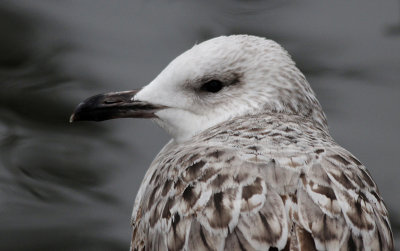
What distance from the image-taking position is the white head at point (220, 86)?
14.3 ft

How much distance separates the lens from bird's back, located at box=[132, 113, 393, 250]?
131 inches

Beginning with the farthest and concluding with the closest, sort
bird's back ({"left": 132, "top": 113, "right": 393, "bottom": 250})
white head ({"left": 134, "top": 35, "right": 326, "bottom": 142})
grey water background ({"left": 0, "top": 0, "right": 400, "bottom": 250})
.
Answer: grey water background ({"left": 0, "top": 0, "right": 400, "bottom": 250}) → white head ({"left": 134, "top": 35, "right": 326, "bottom": 142}) → bird's back ({"left": 132, "top": 113, "right": 393, "bottom": 250})

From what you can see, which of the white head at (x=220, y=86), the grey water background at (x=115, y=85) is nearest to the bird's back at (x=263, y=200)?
the white head at (x=220, y=86)

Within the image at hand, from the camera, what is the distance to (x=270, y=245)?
326cm

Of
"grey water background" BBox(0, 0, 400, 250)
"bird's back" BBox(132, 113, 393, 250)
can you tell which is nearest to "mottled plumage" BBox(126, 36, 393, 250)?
"bird's back" BBox(132, 113, 393, 250)

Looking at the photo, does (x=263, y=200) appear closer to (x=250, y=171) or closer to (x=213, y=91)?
(x=250, y=171)

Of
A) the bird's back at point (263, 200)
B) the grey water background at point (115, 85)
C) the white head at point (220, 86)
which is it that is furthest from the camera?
the grey water background at point (115, 85)

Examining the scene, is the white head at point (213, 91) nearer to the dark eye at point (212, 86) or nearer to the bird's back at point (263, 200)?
the dark eye at point (212, 86)

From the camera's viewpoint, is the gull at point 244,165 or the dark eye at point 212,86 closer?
the gull at point 244,165

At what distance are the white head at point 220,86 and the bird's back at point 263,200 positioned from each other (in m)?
0.45

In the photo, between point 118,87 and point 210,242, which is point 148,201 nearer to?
point 210,242

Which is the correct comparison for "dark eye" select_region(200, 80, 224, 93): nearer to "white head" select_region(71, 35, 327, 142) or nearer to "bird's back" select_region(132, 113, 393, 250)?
"white head" select_region(71, 35, 327, 142)

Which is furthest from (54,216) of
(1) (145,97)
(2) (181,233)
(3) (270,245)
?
(3) (270,245)

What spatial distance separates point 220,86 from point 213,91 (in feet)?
0.13
